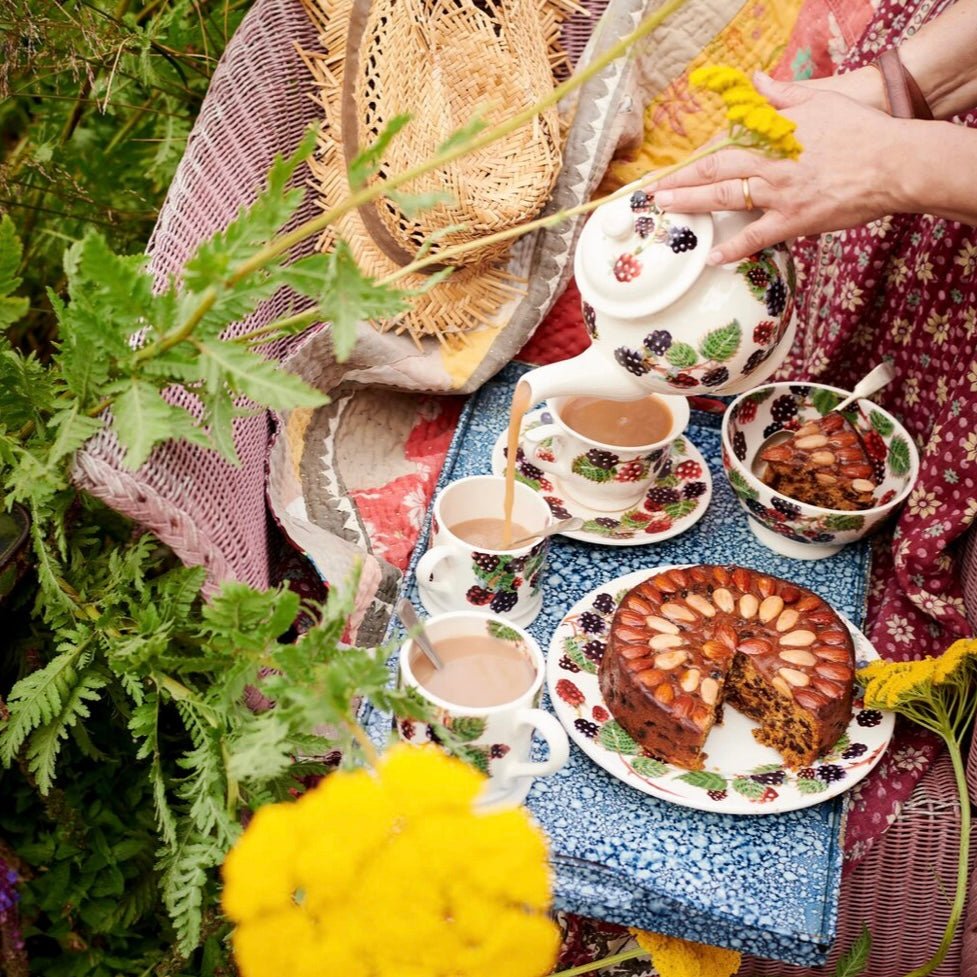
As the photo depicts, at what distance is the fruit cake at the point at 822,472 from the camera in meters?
1.43

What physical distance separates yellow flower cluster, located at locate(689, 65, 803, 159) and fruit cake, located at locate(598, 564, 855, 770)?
579mm

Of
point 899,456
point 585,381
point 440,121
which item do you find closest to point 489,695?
point 585,381

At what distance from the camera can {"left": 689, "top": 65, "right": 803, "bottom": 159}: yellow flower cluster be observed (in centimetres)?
76

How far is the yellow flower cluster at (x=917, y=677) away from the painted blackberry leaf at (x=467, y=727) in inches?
18.7

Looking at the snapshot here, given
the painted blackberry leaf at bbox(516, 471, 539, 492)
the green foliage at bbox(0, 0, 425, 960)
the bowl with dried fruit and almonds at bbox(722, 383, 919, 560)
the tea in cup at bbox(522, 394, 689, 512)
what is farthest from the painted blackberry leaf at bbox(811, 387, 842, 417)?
the green foliage at bbox(0, 0, 425, 960)

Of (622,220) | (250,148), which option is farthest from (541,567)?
(250,148)

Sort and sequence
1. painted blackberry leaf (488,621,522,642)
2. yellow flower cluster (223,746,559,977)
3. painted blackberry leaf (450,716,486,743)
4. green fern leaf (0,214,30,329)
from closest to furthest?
yellow flower cluster (223,746,559,977) < green fern leaf (0,214,30,329) < painted blackberry leaf (450,716,486,743) < painted blackberry leaf (488,621,522,642)

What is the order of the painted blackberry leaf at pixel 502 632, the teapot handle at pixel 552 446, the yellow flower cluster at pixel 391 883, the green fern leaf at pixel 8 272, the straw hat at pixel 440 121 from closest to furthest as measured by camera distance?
the yellow flower cluster at pixel 391 883 → the green fern leaf at pixel 8 272 → the painted blackberry leaf at pixel 502 632 → the teapot handle at pixel 552 446 → the straw hat at pixel 440 121

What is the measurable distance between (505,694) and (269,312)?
29.1 inches

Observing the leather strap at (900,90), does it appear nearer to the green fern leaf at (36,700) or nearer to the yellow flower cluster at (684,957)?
the yellow flower cluster at (684,957)

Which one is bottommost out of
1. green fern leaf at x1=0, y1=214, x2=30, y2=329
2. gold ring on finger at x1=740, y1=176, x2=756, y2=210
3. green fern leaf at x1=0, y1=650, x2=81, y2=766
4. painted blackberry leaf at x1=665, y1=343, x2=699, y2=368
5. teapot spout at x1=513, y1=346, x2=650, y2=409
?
green fern leaf at x1=0, y1=650, x2=81, y2=766

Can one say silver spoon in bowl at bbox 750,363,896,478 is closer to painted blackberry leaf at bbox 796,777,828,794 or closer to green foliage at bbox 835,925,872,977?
painted blackberry leaf at bbox 796,777,828,794

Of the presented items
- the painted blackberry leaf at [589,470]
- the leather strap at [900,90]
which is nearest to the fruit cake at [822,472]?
the painted blackberry leaf at [589,470]

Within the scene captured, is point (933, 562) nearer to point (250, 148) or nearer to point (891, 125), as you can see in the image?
point (891, 125)
